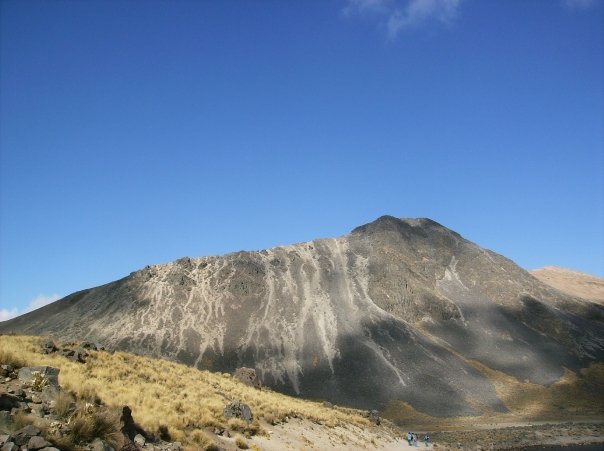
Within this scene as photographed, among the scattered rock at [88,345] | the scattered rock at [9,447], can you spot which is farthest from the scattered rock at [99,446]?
the scattered rock at [88,345]

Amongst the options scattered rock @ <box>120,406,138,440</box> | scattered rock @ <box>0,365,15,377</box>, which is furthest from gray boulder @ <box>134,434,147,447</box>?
scattered rock @ <box>0,365,15,377</box>

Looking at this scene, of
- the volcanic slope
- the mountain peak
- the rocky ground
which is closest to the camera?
the rocky ground

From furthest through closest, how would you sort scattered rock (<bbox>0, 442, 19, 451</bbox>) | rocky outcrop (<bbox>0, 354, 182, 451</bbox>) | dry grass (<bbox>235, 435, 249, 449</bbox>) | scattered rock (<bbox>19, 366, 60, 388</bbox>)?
dry grass (<bbox>235, 435, 249, 449</bbox>)
scattered rock (<bbox>19, 366, 60, 388</bbox>)
rocky outcrop (<bbox>0, 354, 182, 451</bbox>)
scattered rock (<bbox>0, 442, 19, 451</bbox>)

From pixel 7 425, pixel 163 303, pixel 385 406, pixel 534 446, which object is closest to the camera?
pixel 7 425

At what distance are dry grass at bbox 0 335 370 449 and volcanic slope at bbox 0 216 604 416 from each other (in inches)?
2653

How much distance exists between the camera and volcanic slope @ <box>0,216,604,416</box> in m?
105

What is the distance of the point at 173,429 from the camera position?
19.7 meters

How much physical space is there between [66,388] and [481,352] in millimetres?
114870

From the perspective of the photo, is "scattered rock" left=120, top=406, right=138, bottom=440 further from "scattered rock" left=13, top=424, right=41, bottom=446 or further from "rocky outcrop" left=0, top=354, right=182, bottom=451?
"scattered rock" left=13, top=424, right=41, bottom=446

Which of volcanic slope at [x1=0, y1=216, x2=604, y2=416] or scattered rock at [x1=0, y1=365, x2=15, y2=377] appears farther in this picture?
volcanic slope at [x1=0, y1=216, x2=604, y2=416]

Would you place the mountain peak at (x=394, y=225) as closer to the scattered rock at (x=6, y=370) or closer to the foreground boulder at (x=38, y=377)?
the foreground boulder at (x=38, y=377)

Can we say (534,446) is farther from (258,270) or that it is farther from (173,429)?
(258,270)

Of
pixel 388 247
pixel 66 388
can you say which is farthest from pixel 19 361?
pixel 388 247

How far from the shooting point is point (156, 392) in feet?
83.4
